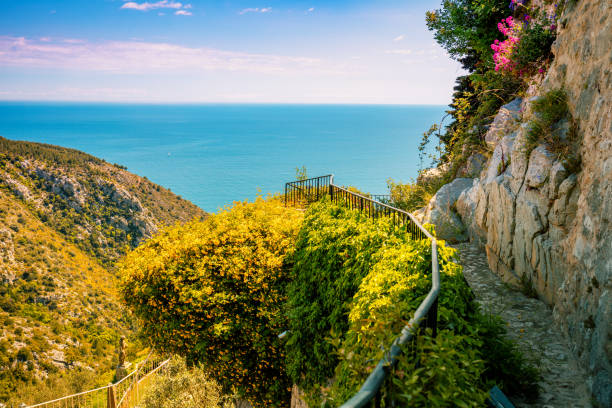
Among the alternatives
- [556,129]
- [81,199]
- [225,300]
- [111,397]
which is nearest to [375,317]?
[556,129]

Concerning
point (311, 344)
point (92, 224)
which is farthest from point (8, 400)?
point (311, 344)

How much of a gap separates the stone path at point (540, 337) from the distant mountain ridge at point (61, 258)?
32775mm

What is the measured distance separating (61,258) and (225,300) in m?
53.4

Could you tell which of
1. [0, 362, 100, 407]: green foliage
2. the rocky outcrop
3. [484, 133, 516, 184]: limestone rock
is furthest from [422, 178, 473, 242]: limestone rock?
[0, 362, 100, 407]: green foliage

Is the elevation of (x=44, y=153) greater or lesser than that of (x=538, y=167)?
greater

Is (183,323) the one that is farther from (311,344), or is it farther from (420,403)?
(420,403)

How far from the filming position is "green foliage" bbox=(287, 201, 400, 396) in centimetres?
602

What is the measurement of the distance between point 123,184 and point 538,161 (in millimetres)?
71647

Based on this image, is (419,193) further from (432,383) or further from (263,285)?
(432,383)

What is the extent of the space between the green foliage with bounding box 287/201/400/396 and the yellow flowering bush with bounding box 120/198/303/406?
84 centimetres

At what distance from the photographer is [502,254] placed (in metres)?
7.00

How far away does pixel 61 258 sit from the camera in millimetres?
50031

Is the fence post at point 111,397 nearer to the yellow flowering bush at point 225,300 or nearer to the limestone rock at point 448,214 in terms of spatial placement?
the yellow flowering bush at point 225,300

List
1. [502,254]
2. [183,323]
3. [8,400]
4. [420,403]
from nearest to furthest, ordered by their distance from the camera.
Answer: [420,403], [502,254], [183,323], [8,400]
